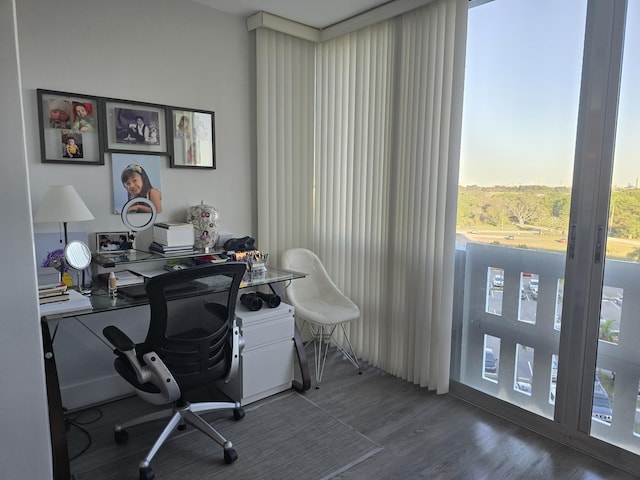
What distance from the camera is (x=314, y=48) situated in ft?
11.6

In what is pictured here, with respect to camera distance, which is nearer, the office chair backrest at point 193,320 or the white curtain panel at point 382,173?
the office chair backrest at point 193,320

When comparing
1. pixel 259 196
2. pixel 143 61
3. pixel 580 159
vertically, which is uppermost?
pixel 143 61

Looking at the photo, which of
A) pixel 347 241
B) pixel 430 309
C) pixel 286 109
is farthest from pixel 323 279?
pixel 286 109

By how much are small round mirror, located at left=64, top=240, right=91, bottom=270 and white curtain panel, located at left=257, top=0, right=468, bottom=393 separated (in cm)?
132

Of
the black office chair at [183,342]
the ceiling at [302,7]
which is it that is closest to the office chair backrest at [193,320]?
the black office chair at [183,342]

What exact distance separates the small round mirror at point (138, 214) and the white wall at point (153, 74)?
7cm

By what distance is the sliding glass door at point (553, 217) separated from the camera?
2.06 meters

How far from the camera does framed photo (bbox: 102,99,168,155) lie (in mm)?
2641

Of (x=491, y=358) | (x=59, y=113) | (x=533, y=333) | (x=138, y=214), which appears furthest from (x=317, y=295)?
(x=59, y=113)

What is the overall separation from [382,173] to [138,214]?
1.73 m

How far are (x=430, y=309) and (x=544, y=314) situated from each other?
70 centimetres

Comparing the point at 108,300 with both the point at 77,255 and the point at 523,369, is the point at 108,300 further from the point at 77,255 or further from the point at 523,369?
the point at 523,369

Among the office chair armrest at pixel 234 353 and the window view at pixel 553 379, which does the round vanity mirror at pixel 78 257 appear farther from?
the window view at pixel 553 379

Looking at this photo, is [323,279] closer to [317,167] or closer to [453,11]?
[317,167]
